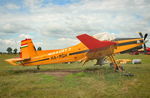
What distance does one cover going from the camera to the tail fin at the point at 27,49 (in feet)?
42.9

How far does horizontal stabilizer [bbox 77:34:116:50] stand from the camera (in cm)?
921

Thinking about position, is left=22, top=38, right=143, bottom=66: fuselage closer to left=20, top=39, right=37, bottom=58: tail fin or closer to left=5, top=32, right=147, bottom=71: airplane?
left=5, top=32, right=147, bottom=71: airplane

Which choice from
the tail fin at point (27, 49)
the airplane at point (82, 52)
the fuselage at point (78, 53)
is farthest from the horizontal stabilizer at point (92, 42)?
the tail fin at point (27, 49)

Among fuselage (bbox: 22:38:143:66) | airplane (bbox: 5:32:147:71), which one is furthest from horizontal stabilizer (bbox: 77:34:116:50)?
fuselage (bbox: 22:38:143:66)

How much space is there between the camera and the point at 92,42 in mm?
9625

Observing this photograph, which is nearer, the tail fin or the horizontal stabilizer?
the horizontal stabilizer

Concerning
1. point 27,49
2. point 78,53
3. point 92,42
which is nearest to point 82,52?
point 78,53

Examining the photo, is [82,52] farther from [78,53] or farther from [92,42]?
[92,42]

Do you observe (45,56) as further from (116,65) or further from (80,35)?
(116,65)

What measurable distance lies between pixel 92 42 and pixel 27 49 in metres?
6.75

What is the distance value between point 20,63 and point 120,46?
927 centimetres

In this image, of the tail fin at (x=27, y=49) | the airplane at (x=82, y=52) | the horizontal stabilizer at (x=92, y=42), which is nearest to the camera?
the horizontal stabilizer at (x=92, y=42)

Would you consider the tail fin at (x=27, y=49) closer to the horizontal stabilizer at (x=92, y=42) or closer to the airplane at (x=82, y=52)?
the airplane at (x=82, y=52)

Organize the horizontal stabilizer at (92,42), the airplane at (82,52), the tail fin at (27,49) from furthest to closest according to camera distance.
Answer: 1. the tail fin at (27,49)
2. the airplane at (82,52)
3. the horizontal stabilizer at (92,42)
